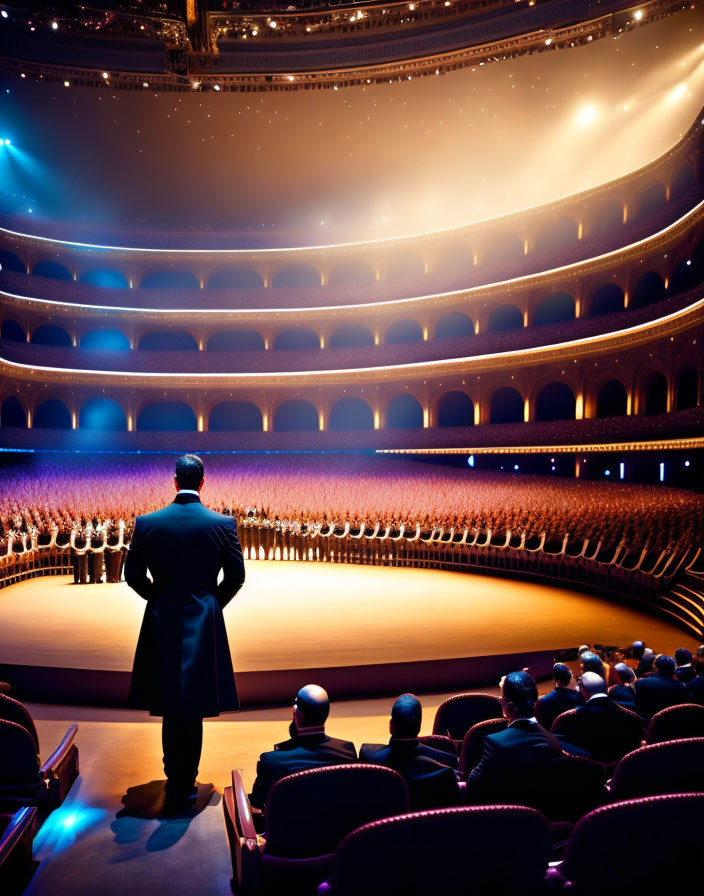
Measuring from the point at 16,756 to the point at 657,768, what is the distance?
9.10 feet

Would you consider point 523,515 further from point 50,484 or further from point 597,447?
point 50,484

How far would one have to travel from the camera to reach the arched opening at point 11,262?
2852 cm

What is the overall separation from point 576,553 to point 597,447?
728cm

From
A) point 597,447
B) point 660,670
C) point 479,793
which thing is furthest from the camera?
point 597,447

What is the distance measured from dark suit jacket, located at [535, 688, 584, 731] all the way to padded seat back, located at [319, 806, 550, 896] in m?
2.33

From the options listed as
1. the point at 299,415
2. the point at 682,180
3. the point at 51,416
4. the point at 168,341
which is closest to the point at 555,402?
the point at 682,180

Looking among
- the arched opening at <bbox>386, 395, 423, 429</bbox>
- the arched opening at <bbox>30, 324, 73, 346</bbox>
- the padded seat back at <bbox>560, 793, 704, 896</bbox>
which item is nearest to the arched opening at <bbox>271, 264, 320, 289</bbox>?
the arched opening at <bbox>386, 395, 423, 429</bbox>

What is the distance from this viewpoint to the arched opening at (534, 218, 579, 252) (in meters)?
25.3

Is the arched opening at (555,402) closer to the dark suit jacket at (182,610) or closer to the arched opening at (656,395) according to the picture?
the arched opening at (656,395)

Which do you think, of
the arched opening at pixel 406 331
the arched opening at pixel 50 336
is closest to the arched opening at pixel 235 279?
the arched opening at pixel 50 336

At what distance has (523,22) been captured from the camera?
19938 millimetres

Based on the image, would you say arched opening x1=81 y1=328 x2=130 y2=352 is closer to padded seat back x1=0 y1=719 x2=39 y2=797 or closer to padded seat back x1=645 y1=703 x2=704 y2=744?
padded seat back x1=0 y1=719 x2=39 y2=797

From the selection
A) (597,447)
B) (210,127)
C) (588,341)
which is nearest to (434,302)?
(588,341)

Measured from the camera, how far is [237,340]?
104ft
